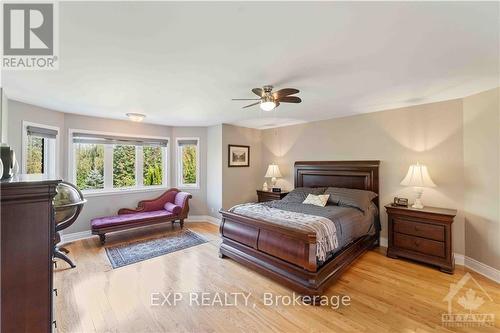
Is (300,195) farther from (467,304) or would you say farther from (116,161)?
(116,161)

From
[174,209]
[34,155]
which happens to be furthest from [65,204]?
[174,209]

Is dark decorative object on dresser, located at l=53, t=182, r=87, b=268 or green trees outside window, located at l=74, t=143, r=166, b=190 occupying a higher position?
green trees outside window, located at l=74, t=143, r=166, b=190

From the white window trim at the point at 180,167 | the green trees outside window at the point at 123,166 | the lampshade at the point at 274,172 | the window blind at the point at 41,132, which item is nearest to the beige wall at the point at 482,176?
the lampshade at the point at 274,172

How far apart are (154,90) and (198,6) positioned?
5.83 feet

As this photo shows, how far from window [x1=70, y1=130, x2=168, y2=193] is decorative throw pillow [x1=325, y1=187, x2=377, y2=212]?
3983 millimetres

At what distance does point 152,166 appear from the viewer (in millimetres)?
5344

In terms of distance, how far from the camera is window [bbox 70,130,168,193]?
14.4ft

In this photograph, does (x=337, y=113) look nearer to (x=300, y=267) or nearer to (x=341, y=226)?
(x=341, y=226)

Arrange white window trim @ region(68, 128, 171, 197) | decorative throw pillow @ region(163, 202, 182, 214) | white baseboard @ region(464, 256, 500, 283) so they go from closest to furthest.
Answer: white baseboard @ region(464, 256, 500, 283) → white window trim @ region(68, 128, 171, 197) → decorative throw pillow @ region(163, 202, 182, 214)

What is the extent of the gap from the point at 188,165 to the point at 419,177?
4.80 metres

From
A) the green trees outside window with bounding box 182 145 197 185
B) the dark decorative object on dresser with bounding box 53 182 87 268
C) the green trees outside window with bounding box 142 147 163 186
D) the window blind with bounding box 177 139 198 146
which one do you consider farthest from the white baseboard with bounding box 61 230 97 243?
the window blind with bounding box 177 139 198 146

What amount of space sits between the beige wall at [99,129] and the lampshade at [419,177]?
4.29 metres

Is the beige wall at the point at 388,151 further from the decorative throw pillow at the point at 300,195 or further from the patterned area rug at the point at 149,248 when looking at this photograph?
the patterned area rug at the point at 149,248

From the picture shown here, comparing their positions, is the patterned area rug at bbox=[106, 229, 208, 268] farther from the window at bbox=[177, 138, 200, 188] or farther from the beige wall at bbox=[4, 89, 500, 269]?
the window at bbox=[177, 138, 200, 188]
